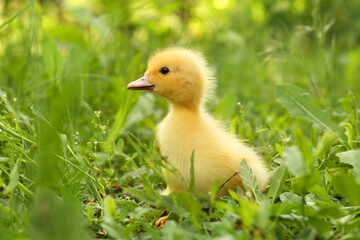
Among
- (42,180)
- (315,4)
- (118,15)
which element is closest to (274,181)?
(42,180)

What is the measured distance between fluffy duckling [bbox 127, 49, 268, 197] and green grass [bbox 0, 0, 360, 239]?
9cm

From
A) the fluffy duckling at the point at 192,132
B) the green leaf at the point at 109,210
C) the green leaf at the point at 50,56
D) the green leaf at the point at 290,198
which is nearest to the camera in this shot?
the green leaf at the point at 109,210

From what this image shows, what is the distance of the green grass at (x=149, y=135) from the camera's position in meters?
1.45

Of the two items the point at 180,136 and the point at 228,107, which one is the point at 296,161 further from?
the point at 228,107

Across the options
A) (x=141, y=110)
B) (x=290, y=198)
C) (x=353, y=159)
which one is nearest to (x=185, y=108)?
(x=290, y=198)

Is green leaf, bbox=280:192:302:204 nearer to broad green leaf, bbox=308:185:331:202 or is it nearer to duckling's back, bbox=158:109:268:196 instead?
broad green leaf, bbox=308:185:331:202

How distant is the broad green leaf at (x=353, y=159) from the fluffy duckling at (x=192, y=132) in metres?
0.33

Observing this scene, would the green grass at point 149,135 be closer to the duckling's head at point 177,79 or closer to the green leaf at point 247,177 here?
the green leaf at point 247,177

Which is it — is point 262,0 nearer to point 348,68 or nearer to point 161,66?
point 348,68

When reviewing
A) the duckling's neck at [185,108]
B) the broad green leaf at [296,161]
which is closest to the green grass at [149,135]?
the broad green leaf at [296,161]

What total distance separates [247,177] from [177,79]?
22.9 inches

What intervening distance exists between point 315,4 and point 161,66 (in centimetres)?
155

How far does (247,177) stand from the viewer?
174cm

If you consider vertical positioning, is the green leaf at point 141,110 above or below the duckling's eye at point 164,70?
below
